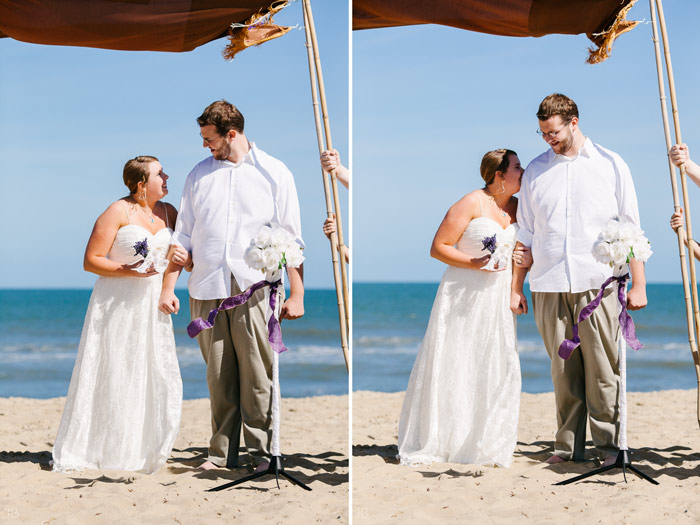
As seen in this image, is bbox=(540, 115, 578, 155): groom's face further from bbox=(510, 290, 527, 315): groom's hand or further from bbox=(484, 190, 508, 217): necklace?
bbox=(510, 290, 527, 315): groom's hand

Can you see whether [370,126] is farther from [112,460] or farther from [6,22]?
[112,460]

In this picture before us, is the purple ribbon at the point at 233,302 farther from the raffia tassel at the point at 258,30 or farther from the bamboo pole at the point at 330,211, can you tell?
the raffia tassel at the point at 258,30

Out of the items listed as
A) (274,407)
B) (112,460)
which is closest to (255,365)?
(274,407)

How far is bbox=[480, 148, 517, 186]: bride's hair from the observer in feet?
14.2

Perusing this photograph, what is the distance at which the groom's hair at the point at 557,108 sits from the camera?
4.22 meters

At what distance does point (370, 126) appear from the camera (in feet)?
20.1

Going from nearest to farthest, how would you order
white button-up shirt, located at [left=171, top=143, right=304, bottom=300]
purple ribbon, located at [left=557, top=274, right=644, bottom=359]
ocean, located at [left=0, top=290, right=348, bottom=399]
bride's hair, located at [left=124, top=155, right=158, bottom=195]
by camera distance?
1. purple ribbon, located at [left=557, top=274, right=644, bottom=359]
2. white button-up shirt, located at [left=171, top=143, right=304, bottom=300]
3. bride's hair, located at [left=124, top=155, right=158, bottom=195]
4. ocean, located at [left=0, top=290, right=348, bottom=399]

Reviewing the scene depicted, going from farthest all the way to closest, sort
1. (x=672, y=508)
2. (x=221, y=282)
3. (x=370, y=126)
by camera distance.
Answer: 1. (x=370, y=126)
2. (x=221, y=282)
3. (x=672, y=508)

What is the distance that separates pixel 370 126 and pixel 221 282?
240 cm

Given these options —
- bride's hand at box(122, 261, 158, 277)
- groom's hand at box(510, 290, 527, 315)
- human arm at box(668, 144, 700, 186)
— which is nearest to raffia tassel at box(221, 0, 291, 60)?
bride's hand at box(122, 261, 158, 277)

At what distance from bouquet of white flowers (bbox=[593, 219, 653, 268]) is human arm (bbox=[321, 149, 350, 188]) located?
1.28 meters

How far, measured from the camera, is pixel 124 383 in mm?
4242

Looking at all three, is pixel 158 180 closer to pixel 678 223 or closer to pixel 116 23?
pixel 116 23

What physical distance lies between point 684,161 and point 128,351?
116 inches
